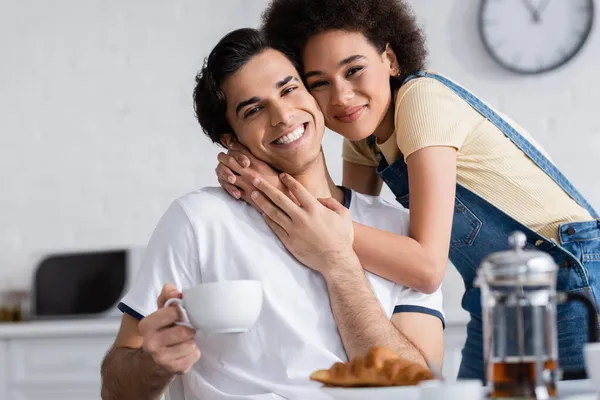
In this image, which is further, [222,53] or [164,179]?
[164,179]

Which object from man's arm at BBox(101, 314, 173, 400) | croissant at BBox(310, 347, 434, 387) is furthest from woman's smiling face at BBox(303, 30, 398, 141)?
croissant at BBox(310, 347, 434, 387)

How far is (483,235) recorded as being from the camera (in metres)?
1.68

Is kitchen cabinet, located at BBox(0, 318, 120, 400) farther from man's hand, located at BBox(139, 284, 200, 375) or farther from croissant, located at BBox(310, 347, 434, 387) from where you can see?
croissant, located at BBox(310, 347, 434, 387)

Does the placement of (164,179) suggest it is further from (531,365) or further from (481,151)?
(531,365)

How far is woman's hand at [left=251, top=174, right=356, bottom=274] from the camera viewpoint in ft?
4.66

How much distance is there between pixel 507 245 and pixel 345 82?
17.1 inches

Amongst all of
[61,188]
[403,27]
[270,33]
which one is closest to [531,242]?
[403,27]

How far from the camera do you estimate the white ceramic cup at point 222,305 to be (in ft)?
3.11

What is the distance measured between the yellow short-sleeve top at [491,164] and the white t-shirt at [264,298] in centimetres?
27

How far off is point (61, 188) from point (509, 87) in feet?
5.74

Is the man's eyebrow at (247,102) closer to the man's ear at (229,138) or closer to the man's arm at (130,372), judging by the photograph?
the man's ear at (229,138)

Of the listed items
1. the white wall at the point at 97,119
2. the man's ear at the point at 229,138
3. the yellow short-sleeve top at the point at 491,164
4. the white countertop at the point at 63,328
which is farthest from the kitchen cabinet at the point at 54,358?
the yellow short-sleeve top at the point at 491,164

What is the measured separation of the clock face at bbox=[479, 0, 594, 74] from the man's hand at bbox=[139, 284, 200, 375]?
7.08 feet

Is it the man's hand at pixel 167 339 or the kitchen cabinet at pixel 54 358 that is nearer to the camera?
the man's hand at pixel 167 339
